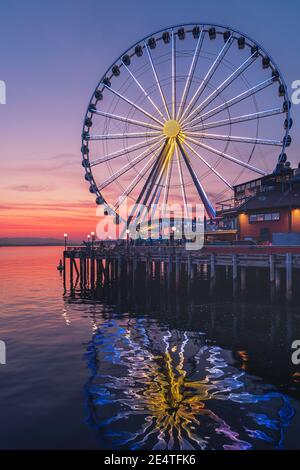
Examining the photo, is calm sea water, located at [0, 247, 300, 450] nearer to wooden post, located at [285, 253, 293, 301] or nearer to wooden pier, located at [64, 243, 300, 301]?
wooden post, located at [285, 253, 293, 301]

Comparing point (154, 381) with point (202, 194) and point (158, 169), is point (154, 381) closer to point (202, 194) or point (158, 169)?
point (202, 194)

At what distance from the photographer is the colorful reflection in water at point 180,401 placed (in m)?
9.55

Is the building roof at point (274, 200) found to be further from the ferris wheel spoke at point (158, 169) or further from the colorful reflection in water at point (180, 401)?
the colorful reflection in water at point (180, 401)

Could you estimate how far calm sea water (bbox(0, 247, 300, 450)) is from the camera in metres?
9.74

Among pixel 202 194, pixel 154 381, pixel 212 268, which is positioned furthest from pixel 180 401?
pixel 202 194

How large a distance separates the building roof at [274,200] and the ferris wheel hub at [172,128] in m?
9.64

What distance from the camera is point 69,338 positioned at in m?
20.3

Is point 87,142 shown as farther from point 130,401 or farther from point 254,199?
point 130,401

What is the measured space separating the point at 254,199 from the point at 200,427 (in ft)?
102

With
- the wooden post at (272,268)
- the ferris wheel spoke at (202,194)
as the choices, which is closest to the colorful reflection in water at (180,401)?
the wooden post at (272,268)

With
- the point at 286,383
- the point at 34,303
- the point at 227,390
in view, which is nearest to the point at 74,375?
the point at 227,390

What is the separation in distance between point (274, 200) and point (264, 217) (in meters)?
1.75

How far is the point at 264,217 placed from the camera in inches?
1437

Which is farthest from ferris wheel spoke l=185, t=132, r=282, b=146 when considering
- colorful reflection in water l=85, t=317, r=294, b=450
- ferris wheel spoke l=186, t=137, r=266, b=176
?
colorful reflection in water l=85, t=317, r=294, b=450
